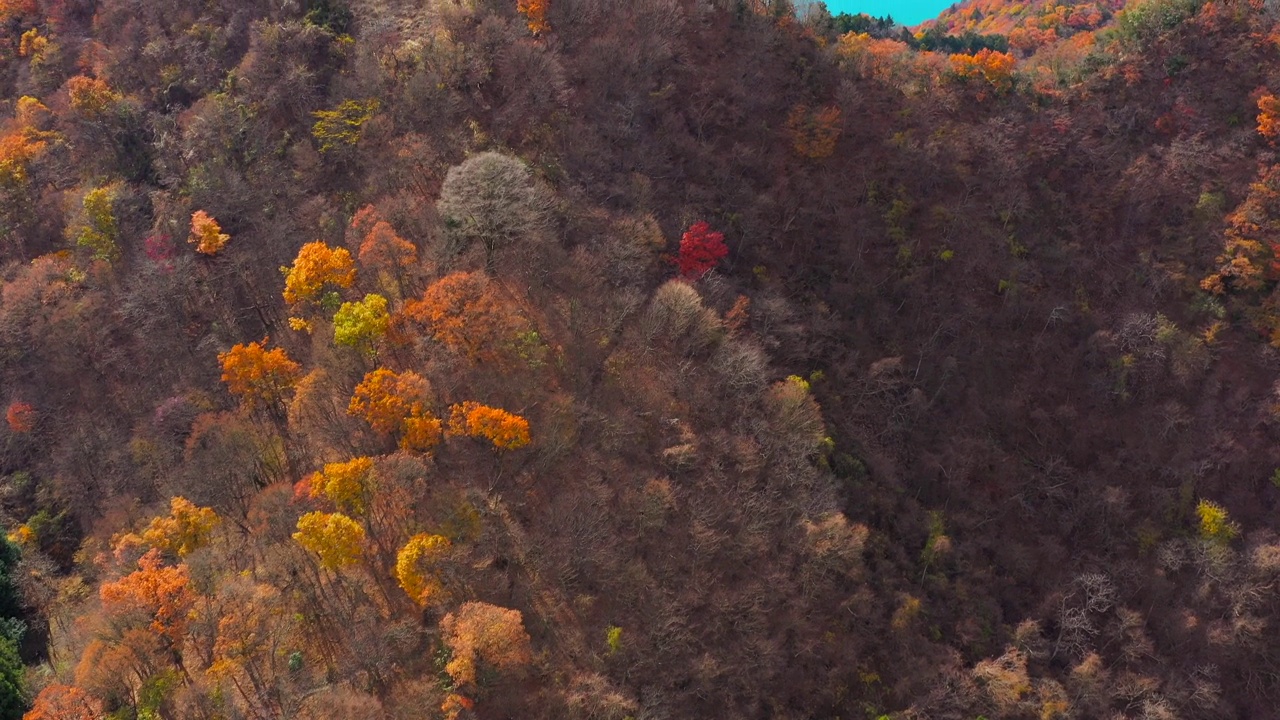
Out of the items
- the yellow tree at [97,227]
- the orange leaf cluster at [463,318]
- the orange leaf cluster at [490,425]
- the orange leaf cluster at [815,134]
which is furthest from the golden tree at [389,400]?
the orange leaf cluster at [815,134]

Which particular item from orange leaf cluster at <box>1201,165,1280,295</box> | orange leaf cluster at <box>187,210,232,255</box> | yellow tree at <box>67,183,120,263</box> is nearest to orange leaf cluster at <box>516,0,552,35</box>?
orange leaf cluster at <box>187,210,232,255</box>


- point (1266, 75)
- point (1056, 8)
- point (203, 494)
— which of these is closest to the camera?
point (203, 494)

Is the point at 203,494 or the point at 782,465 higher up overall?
the point at 782,465

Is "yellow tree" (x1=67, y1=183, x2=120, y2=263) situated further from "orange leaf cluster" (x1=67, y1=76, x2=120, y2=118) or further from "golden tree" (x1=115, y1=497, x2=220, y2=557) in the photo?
"golden tree" (x1=115, y1=497, x2=220, y2=557)

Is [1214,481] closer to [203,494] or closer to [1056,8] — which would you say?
[203,494]

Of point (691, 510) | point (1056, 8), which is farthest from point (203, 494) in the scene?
point (1056, 8)

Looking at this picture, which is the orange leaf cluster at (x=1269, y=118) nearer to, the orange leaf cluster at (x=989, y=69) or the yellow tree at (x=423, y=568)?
the orange leaf cluster at (x=989, y=69)

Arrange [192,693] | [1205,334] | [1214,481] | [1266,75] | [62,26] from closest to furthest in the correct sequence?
1. [192,693]
2. [1214,481]
3. [1205,334]
4. [1266,75]
5. [62,26]
